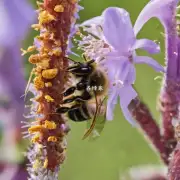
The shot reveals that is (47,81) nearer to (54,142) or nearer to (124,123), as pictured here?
(54,142)

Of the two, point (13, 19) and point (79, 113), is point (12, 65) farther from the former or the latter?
point (79, 113)

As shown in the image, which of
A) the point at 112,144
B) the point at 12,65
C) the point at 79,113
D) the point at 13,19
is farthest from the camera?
the point at 112,144

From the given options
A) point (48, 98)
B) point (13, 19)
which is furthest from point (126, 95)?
point (13, 19)

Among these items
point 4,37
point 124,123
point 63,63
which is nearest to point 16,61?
point 4,37

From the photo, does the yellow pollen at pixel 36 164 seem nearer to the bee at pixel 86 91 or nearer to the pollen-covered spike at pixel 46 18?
the bee at pixel 86 91

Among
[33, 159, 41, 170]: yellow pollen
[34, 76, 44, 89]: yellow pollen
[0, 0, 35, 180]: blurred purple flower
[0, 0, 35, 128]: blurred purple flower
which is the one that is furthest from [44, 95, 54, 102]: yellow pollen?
[0, 0, 35, 128]: blurred purple flower

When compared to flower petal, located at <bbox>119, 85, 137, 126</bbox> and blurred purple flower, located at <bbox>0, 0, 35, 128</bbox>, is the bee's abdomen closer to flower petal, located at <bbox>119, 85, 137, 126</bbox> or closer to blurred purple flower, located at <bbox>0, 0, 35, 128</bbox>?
flower petal, located at <bbox>119, 85, 137, 126</bbox>
